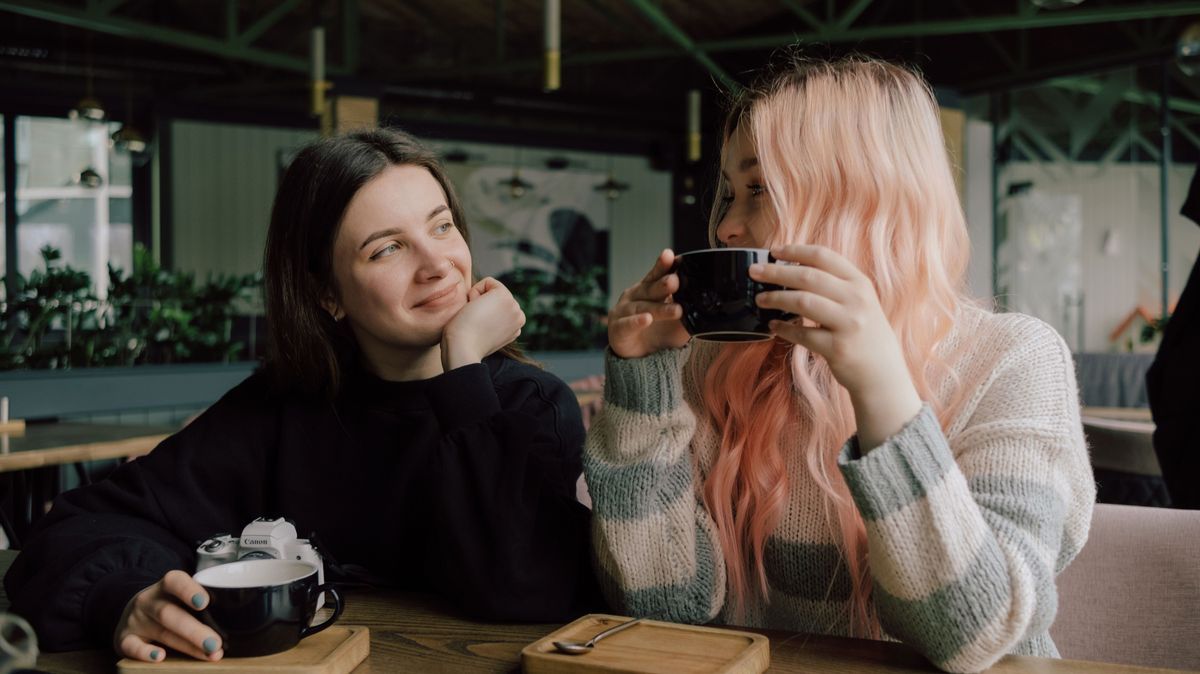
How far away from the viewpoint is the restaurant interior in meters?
1.31

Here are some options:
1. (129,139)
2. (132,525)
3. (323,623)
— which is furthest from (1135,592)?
(129,139)

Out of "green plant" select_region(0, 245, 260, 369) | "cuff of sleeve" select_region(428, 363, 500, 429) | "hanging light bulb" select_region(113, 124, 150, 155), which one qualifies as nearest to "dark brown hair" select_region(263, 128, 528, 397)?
"cuff of sleeve" select_region(428, 363, 500, 429)

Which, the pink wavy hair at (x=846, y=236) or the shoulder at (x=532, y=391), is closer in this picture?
the pink wavy hair at (x=846, y=236)

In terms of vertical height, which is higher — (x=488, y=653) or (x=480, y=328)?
(x=480, y=328)

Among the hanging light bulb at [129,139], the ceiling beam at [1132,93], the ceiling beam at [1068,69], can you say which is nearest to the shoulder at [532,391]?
the ceiling beam at [1132,93]

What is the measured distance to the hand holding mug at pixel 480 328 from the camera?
1329 mm

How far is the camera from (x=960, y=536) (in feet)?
3.09

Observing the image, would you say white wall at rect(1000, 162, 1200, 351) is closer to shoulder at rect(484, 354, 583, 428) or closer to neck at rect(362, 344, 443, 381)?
shoulder at rect(484, 354, 583, 428)

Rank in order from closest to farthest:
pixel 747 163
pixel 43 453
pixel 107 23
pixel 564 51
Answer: pixel 747 163, pixel 43 453, pixel 107 23, pixel 564 51

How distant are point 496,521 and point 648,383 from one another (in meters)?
0.25

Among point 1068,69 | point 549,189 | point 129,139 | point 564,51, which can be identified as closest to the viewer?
point 1068,69

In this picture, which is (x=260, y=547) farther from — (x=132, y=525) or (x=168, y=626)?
(x=132, y=525)

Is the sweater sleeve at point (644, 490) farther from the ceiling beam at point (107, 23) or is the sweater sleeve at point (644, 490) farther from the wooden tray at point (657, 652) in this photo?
the ceiling beam at point (107, 23)

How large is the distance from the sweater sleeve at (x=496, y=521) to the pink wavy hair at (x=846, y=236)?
208mm
